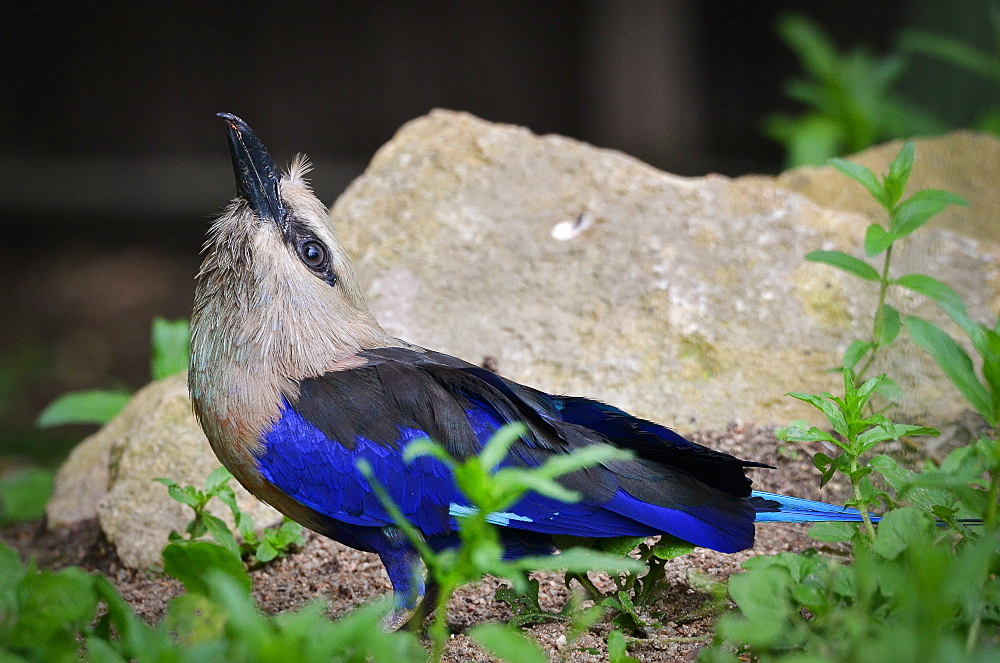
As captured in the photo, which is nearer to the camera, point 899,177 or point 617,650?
point 617,650

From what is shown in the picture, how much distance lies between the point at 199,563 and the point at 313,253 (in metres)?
1.07

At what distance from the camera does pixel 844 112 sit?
702cm

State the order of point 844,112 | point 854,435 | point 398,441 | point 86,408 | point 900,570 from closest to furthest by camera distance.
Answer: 1. point 900,570
2. point 854,435
3. point 398,441
4. point 86,408
5. point 844,112

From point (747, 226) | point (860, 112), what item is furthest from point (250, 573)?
point (860, 112)

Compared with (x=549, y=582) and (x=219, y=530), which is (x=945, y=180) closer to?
(x=549, y=582)

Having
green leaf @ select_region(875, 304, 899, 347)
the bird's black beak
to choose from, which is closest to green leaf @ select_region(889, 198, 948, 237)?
green leaf @ select_region(875, 304, 899, 347)

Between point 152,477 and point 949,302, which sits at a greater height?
point 949,302

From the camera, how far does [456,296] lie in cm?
434

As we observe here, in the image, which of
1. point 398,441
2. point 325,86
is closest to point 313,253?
point 398,441

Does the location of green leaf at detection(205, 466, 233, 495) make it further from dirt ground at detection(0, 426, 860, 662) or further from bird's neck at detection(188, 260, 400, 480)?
dirt ground at detection(0, 426, 860, 662)

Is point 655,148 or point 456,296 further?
point 655,148

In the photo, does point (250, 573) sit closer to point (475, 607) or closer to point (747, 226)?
point (475, 607)

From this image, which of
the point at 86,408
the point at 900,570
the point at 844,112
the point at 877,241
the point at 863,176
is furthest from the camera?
the point at 844,112

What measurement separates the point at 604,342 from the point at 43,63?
803 cm
